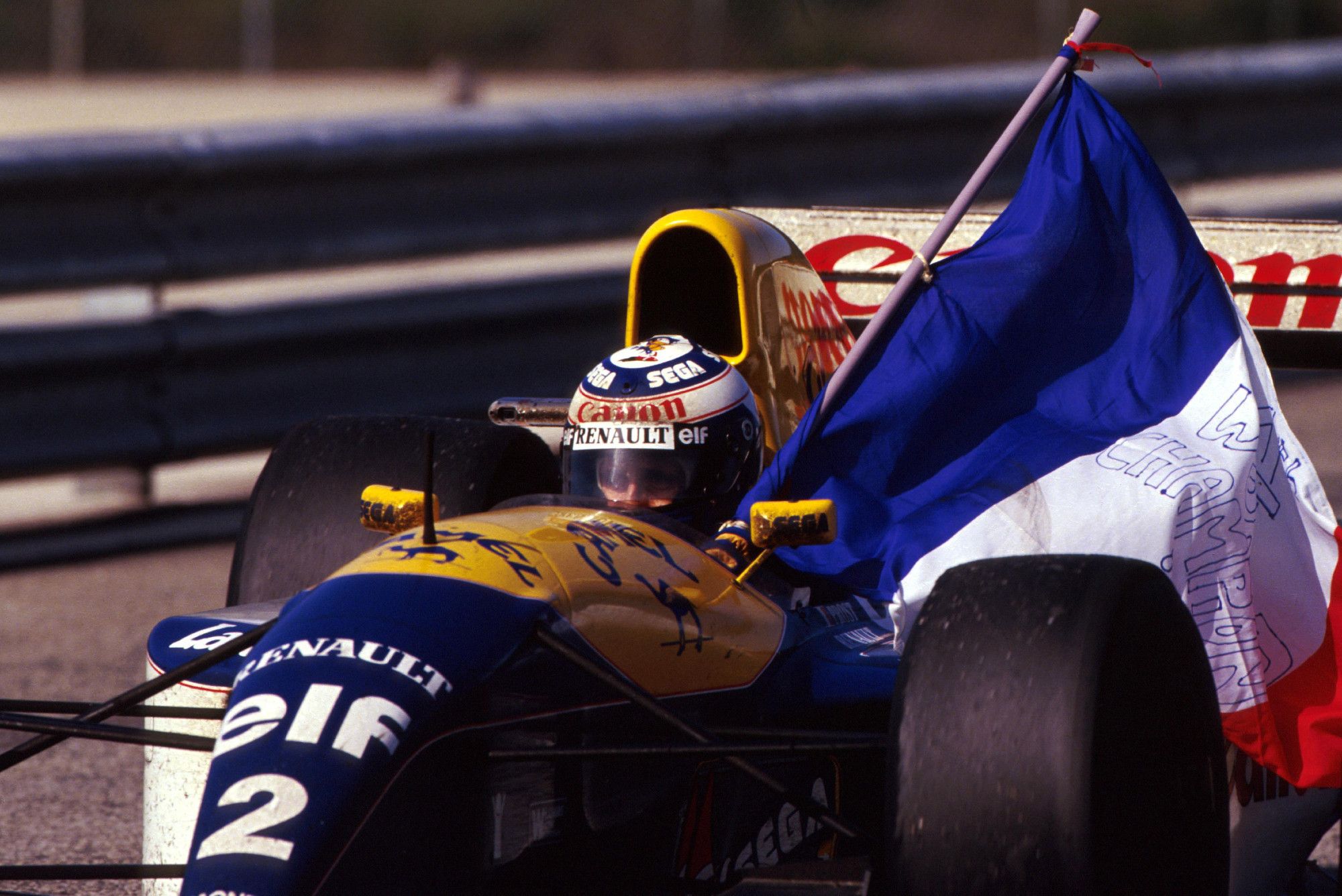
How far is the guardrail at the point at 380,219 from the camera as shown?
685 cm

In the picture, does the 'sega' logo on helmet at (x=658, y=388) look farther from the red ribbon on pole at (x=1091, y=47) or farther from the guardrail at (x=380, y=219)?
the guardrail at (x=380, y=219)

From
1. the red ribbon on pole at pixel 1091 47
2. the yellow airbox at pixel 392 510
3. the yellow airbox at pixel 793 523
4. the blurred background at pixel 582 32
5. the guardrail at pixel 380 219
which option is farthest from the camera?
the blurred background at pixel 582 32

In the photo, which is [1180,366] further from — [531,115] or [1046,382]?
[531,115]

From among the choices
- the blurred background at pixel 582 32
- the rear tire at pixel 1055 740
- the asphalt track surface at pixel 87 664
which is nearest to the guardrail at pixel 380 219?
the asphalt track surface at pixel 87 664

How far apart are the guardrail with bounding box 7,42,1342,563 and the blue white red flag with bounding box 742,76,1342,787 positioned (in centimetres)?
336

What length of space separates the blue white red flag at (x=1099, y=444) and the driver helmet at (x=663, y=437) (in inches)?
4.2

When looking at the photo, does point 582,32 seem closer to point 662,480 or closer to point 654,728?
point 662,480

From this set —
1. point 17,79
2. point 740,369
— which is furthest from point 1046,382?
point 17,79

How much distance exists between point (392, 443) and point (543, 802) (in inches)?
60.4

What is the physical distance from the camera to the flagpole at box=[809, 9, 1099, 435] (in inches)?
165

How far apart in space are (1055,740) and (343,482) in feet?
6.64

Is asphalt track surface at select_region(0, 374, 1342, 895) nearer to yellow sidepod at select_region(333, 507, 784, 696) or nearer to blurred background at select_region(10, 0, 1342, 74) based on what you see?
yellow sidepod at select_region(333, 507, 784, 696)

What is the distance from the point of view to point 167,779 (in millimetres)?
3451

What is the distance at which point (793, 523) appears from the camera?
3395 millimetres
